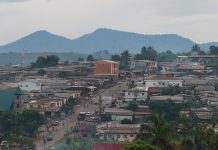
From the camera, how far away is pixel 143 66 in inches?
2729

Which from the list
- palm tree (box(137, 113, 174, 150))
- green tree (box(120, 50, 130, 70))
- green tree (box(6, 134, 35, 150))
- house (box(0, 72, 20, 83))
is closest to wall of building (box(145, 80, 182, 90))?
green tree (box(120, 50, 130, 70))

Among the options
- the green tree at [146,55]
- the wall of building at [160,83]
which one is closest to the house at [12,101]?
the wall of building at [160,83]

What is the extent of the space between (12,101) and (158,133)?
2367 centimetres

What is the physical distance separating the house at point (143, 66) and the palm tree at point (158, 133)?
44684 millimetres

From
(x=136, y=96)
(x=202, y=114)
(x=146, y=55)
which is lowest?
(x=202, y=114)

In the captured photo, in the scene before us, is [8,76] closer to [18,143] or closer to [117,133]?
[117,133]

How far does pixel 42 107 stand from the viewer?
145 ft

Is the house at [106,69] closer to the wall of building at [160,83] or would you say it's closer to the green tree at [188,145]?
the wall of building at [160,83]

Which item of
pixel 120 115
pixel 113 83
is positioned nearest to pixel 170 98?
pixel 120 115

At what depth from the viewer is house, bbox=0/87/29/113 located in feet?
139

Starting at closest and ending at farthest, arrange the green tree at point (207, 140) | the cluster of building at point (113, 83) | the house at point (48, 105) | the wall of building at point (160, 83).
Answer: the green tree at point (207, 140) → the cluster of building at point (113, 83) → the house at point (48, 105) → the wall of building at point (160, 83)

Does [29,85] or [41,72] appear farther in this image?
[41,72]

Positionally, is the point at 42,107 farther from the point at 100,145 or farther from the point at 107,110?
the point at 100,145

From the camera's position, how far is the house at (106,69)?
2355 inches
